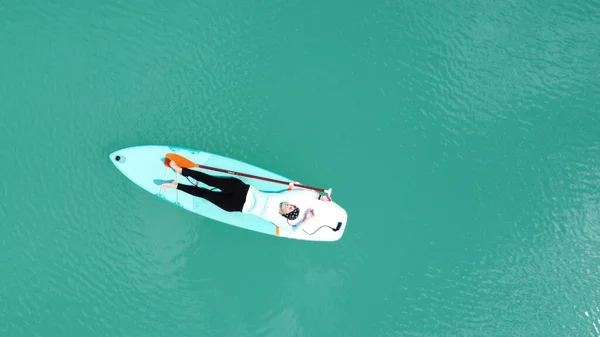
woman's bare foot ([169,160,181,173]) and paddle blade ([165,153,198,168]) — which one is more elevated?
paddle blade ([165,153,198,168])

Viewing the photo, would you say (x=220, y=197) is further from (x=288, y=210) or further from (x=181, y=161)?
(x=288, y=210)

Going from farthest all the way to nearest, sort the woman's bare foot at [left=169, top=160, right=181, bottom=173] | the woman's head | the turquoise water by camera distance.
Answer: the turquoise water
the woman's bare foot at [left=169, top=160, right=181, bottom=173]
the woman's head

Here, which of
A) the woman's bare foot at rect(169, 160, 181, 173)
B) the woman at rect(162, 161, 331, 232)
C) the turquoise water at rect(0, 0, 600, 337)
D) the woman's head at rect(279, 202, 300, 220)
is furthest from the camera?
the turquoise water at rect(0, 0, 600, 337)

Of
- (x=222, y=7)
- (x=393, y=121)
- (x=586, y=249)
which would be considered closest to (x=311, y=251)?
(x=393, y=121)

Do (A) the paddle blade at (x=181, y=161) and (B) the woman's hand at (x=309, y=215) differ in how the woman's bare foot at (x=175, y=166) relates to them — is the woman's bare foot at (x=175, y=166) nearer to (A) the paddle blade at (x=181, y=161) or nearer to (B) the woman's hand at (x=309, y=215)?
(A) the paddle blade at (x=181, y=161)

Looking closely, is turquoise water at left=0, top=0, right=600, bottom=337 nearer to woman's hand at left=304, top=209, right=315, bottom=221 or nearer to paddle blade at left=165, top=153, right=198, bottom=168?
paddle blade at left=165, top=153, right=198, bottom=168

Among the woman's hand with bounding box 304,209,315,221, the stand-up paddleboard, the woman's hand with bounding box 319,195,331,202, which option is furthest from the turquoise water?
the woman's hand with bounding box 304,209,315,221

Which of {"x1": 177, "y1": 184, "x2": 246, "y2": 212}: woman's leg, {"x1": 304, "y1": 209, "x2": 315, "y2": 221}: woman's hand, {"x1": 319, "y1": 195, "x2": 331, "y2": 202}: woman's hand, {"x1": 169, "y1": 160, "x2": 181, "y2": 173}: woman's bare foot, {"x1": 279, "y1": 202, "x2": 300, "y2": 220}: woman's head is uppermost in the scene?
{"x1": 319, "y1": 195, "x2": 331, "y2": 202}: woman's hand

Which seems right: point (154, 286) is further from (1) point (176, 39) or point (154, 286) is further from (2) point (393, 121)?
(2) point (393, 121)

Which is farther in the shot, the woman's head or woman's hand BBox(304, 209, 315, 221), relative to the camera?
woman's hand BBox(304, 209, 315, 221)
